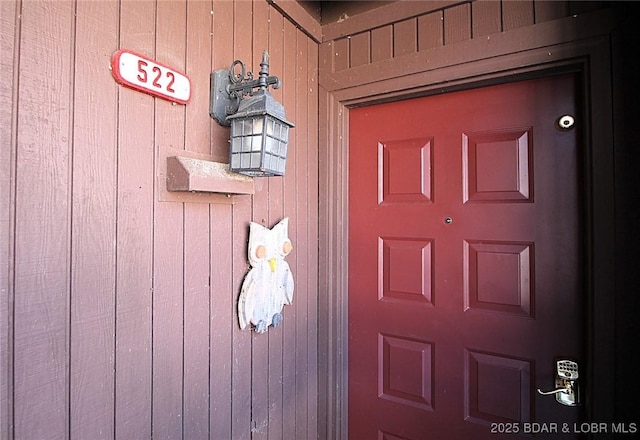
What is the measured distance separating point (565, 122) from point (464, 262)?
59cm

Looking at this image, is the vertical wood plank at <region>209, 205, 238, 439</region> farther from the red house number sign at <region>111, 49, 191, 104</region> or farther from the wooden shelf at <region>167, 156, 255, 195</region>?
the red house number sign at <region>111, 49, 191, 104</region>

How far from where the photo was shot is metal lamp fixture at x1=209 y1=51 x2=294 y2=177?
2.85 ft

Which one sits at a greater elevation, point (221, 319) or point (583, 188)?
point (583, 188)

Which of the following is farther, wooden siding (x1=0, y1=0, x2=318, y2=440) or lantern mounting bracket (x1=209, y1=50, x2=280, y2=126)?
lantern mounting bracket (x1=209, y1=50, x2=280, y2=126)

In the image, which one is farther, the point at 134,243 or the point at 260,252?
the point at 260,252

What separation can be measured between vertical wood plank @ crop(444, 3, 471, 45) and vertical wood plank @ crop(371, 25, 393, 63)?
22 cm

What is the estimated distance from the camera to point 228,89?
1.00 meters

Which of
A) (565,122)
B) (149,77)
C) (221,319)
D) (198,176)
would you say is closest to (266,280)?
(221,319)

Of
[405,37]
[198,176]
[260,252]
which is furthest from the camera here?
[405,37]

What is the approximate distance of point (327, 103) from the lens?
1.48 metres

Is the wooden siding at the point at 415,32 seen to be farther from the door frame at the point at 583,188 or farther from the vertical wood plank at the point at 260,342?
the vertical wood plank at the point at 260,342

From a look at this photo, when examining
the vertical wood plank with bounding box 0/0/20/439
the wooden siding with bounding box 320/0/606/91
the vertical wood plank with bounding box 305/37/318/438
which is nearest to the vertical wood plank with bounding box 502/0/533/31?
the wooden siding with bounding box 320/0/606/91

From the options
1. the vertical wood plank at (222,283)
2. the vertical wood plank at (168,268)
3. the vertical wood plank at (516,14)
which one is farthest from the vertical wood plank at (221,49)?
the vertical wood plank at (516,14)

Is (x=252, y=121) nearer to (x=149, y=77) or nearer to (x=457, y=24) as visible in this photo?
(x=149, y=77)
